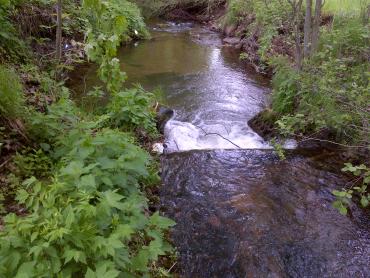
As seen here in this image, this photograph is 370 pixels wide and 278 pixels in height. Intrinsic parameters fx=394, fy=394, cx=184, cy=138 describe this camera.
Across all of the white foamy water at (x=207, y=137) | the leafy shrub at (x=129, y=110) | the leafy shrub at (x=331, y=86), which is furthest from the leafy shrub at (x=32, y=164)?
the leafy shrub at (x=331, y=86)

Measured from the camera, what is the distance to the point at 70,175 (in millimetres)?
3031

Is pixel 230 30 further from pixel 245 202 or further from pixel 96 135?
pixel 96 135

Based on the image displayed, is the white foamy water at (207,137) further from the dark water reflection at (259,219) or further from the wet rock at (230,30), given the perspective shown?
the wet rock at (230,30)

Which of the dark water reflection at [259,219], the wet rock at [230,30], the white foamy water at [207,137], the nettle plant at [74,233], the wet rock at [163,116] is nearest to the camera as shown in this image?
the nettle plant at [74,233]

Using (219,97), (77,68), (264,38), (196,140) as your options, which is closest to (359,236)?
(196,140)

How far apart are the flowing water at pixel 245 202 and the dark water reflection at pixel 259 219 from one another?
0.04 ft

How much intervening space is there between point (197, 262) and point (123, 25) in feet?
9.27

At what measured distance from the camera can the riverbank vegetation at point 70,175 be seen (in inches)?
95.7

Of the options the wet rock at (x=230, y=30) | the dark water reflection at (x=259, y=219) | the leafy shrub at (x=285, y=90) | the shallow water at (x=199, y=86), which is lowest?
the wet rock at (x=230, y=30)

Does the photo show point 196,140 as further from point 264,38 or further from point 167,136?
point 264,38

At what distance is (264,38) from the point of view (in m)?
11.1

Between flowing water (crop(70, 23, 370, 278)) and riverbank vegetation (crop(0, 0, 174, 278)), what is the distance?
426 mm

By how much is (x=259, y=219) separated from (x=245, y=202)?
37 centimetres

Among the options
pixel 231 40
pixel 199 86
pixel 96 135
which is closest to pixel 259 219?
pixel 96 135
